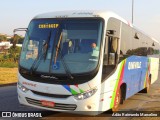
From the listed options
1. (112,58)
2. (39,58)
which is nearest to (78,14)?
(112,58)

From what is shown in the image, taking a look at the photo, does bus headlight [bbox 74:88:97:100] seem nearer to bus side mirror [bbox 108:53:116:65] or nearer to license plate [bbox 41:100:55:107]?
license plate [bbox 41:100:55:107]

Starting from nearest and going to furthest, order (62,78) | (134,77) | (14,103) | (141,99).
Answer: (62,78) → (14,103) → (134,77) → (141,99)

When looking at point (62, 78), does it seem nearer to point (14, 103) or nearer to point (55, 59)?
point (55, 59)

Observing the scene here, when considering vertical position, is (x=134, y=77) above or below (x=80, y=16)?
below

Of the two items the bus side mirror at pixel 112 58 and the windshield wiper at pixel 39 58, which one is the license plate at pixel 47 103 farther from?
the bus side mirror at pixel 112 58

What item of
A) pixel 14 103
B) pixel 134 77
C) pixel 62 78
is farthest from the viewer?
pixel 134 77

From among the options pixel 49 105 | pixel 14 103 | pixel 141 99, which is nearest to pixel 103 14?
pixel 49 105

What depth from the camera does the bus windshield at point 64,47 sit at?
812 cm

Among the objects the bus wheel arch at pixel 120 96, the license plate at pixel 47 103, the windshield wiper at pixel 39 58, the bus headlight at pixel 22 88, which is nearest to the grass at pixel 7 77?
the bus wheel arch at pixel 120 96

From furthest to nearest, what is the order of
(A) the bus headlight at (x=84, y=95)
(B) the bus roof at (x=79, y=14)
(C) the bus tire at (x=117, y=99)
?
(C) the bus tire at (x=117, y=99) < (B) the bus roof at (x=79, y=14) < (A) the bus headlight at (x=84, y=95)

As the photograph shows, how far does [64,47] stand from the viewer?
27.4ft

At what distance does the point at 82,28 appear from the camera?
27.9ft

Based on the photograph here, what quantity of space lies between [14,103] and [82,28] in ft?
14.7

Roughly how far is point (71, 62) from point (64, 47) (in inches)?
19.8
